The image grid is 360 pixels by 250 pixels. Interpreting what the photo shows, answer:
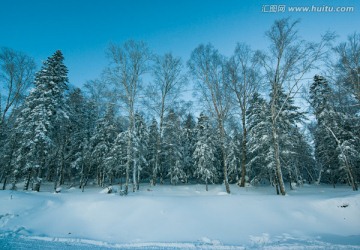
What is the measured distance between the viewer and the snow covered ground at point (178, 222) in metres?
6.39

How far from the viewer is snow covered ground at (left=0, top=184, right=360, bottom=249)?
6391 millimetres

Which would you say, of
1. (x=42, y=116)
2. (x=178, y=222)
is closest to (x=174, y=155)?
(x=42, y=116)

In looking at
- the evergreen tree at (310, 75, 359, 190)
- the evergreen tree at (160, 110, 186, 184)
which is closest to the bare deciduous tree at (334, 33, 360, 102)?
the evergreen tree at (310, 75, 359, 190)

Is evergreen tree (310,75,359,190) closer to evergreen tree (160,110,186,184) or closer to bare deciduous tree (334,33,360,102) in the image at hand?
bare deciduous tree (334,33,360,102)

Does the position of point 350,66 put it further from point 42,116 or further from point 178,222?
point 42,116

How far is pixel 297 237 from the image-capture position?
6828 millimetres

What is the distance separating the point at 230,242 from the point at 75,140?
22.7 m

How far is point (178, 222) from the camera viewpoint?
312 inches

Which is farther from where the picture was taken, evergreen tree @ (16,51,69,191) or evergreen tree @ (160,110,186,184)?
evergreen tree @ (160,110,186,184)

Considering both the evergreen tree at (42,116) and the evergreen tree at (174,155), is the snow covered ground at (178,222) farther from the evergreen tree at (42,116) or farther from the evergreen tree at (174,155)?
the evergreen tree at (174,155)

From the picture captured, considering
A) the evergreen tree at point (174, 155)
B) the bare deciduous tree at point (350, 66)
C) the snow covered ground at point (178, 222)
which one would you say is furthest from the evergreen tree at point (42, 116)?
the bare deciduous tree at point (350, 66)

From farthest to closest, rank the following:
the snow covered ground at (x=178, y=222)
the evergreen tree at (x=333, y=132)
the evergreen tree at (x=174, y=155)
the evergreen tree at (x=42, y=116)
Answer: the evergreen tree at (x=174, y=155) → the evergreen tree at (x=333, y=132) → the evergreen tree at (x=42, y=116) → the snow covered ground at (x=178, y=222)

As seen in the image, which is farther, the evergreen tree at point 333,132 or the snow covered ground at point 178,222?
the evergreen tree at point 333,132

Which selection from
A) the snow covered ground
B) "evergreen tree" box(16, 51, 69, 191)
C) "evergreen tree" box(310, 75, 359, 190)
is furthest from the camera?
"evergreen tree" box(310, 75, 359, 190)
